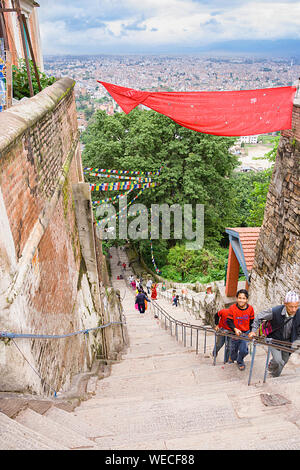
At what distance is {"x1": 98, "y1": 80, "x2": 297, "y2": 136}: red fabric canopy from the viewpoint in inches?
260

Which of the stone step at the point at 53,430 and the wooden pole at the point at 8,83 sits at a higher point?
the wooden pole at the point at 8,83

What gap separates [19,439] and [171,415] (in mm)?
1595

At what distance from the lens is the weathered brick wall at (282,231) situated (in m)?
7.35

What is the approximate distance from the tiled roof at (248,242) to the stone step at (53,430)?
8.52 meters

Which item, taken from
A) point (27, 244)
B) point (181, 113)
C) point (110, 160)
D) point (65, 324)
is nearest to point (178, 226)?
point (110, 160)

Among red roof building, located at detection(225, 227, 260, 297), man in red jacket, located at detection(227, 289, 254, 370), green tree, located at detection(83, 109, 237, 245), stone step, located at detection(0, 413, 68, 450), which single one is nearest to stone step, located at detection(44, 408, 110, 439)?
stone step, located at detection(0, 413, 68, 450)

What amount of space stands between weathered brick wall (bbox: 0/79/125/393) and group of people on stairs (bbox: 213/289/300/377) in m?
2.28

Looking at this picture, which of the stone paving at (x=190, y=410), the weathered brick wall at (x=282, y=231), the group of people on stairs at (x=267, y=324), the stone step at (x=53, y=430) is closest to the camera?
the stone step at (x=53, y=430)

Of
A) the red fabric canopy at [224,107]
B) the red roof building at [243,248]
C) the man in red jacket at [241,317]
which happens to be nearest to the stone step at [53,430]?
the man in red jacket at [241,317]

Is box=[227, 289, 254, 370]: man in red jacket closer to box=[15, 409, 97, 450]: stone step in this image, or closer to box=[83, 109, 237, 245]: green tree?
box=[15, 409, 97, 450]: stone step

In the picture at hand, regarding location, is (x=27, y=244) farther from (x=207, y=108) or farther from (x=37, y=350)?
(x=207, y=108)

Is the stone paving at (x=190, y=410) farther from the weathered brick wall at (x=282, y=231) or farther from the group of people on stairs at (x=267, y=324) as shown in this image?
the weathered brick wall at (x=282, y=231)

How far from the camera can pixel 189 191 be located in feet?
55.4

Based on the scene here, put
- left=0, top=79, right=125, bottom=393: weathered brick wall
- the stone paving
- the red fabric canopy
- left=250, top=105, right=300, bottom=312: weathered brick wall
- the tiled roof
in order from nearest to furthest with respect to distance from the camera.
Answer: the stone paving < left=0, top=79, right=125, bottom=393: weathered brick wall < the red fabric canopy < left=250, top=105, right=300, bottom=312: weathered brick wall < the tiled roof
